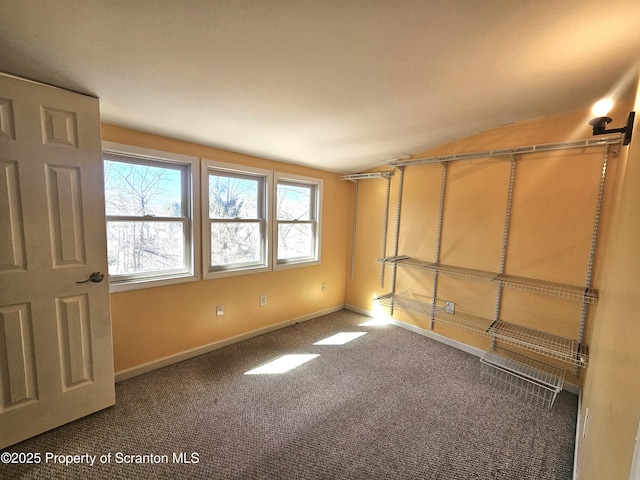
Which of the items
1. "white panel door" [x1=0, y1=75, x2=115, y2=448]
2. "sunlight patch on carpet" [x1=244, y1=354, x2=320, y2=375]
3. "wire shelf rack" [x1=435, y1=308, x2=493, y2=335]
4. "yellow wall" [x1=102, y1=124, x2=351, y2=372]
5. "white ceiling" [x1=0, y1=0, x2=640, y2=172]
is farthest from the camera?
"wire shelf rack" [x1=435, y1=308, x2=493, y2=335]

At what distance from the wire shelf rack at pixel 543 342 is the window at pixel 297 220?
2173mm

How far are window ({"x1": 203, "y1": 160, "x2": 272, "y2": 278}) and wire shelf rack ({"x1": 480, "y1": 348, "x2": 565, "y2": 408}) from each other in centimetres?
244

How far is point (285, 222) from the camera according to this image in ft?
10.7

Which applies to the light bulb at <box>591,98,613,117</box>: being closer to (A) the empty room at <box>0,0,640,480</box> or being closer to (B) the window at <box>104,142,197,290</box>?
(A) the empty room at <box>0,0,640,480</box>

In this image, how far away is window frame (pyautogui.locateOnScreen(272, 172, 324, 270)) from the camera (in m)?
3.09

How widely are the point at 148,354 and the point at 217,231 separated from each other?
4.06 ft

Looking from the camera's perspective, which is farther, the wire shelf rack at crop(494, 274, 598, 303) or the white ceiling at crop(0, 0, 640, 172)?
the wire shelf rack at crop(494, 274, 598, 303)

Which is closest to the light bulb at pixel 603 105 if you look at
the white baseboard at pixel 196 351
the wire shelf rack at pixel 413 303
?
the wire shelf rack at pixel 413 303

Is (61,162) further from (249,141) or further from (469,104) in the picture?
(469,104)

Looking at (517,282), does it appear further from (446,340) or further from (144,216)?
(144,216)

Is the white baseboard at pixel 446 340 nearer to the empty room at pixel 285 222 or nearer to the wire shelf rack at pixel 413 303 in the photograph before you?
the empty room at pixel 285 222

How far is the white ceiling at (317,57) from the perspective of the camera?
3.52 feet

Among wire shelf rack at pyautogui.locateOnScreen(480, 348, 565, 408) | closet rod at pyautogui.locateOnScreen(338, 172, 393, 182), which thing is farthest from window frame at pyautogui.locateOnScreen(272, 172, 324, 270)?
wire shelf rack at pyautogui.locateOnScreen(480, 348, 565, 408)

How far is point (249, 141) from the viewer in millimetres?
2410
